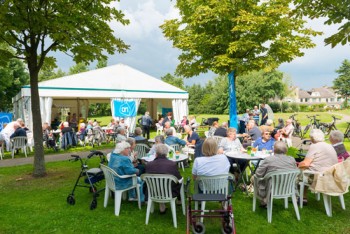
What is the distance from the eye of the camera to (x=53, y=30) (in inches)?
249

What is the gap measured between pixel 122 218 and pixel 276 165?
97.7 inches

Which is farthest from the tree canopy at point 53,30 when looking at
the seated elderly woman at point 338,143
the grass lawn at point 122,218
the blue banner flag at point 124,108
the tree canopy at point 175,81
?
the tree canopy at point 175,81

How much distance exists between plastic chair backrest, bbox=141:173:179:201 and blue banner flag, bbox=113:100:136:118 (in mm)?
11877

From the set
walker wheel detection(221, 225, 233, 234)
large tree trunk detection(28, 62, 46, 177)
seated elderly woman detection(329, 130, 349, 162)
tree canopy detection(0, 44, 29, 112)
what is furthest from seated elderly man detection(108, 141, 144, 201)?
tree canopy detection(0, 44, 29, 112)

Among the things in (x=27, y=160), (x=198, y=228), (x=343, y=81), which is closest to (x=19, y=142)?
(x=27, y=160)

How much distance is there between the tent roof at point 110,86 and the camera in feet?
46.4

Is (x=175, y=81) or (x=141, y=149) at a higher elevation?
(x=175, y=81)

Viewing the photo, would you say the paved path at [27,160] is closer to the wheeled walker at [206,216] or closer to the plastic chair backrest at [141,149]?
the plastic chair backrest at [141,149]

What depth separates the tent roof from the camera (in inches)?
557

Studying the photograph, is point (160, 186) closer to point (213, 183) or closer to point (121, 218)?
point (213, 183)

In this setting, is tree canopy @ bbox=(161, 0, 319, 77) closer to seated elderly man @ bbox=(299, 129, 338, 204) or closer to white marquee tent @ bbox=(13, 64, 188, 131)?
white marquee tent @ bbox=(13, 64, 188, 131)

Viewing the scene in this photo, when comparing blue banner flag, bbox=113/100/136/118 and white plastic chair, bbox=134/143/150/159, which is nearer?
white plastic chair, bbox=134/143/150/159

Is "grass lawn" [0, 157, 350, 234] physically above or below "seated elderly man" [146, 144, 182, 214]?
below

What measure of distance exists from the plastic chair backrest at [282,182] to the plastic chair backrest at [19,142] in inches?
345
